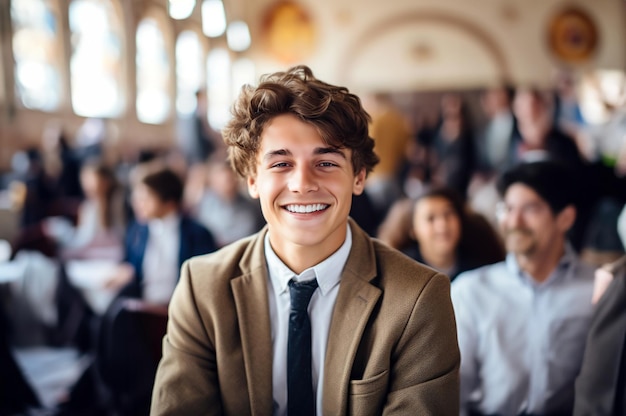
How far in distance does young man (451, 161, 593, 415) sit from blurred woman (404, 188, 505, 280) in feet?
1.39

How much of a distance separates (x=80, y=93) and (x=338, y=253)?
792 centimetres

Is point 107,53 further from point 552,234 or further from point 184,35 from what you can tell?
point 552,234

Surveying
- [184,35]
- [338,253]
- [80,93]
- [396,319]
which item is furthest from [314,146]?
[80,93]

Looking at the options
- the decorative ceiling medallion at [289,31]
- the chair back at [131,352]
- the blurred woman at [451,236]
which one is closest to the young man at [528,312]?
the blurred woman at [451,236]

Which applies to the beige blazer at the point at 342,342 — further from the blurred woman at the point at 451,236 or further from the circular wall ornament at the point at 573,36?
the circular wall ornament at the point at 573,36

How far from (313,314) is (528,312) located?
822 millimetres

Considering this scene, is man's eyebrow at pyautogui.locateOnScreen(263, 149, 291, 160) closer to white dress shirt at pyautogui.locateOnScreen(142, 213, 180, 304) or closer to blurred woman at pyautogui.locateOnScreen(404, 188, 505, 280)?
blurred woman at pyautogui.locateOnScreen(404, 188, 505, 280)

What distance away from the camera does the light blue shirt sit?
1827 mm

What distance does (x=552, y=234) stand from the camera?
6.56 feet

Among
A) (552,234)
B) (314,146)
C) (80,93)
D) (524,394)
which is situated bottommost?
(524,394)

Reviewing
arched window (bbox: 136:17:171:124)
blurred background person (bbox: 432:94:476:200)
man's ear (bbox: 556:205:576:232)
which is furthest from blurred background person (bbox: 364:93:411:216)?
arched window (bbox: 136:17:171:124)

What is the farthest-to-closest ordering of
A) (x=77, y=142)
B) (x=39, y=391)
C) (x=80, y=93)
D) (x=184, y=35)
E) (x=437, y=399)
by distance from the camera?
(x=80, y=93)
(x=77, y=142)
(x=184, y=35)
(x=39, y=391)
(x=437, y=399)

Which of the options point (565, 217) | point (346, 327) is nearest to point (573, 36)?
point (565, 217)

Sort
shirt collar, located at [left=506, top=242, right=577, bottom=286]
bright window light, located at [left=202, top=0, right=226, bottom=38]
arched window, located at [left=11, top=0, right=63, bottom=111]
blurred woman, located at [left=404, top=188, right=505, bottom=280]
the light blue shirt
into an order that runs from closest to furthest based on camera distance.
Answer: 1. the light blue shirt
2. shirt collar, located at [left=506, top=242, right=577, bottom=286]
3. blurred woman, located at [left=404, top=188, right=505, bottom=280]
4. bright window light, located at [left=202, top=0, right=226, bottom=38]
5. arched window, located at [left=11, top=0, right=63, bottom=111]
